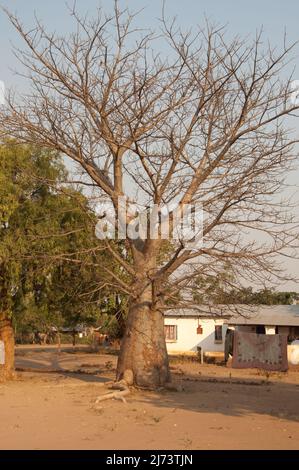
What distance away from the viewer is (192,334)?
37219 mm

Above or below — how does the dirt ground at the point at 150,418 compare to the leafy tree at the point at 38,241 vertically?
below

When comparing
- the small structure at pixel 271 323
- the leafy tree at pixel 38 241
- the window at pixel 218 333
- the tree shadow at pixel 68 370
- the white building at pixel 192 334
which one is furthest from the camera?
the white building at pixel 192 334

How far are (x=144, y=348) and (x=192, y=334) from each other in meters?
22.0

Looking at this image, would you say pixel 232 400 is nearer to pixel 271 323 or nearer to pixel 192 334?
pixel 271 323

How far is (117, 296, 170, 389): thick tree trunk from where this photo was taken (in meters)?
15.4

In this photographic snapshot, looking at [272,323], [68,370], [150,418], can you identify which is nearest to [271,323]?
[272,323]

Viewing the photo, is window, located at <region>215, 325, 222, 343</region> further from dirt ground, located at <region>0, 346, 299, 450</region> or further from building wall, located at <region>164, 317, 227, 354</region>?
dirt ground, located at <region>0, 346, 299, 450</region>

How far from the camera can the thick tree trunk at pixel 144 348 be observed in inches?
607

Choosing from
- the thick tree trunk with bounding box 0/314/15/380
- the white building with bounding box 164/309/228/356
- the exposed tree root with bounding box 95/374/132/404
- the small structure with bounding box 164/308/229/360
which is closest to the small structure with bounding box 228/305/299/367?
the small structure with bounding box 164/308/229/360

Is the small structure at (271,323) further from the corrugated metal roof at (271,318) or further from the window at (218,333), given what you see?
the window at (218,333)

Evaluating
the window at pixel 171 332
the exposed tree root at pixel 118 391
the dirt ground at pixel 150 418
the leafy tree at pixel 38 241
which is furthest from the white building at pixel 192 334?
Result: the exposed tree root at pixel 118 391

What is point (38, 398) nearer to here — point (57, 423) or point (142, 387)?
point (142, 387)

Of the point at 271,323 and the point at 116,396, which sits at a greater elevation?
Answer: the point at 271,323

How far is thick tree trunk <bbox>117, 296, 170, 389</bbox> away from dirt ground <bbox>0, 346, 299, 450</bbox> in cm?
52
